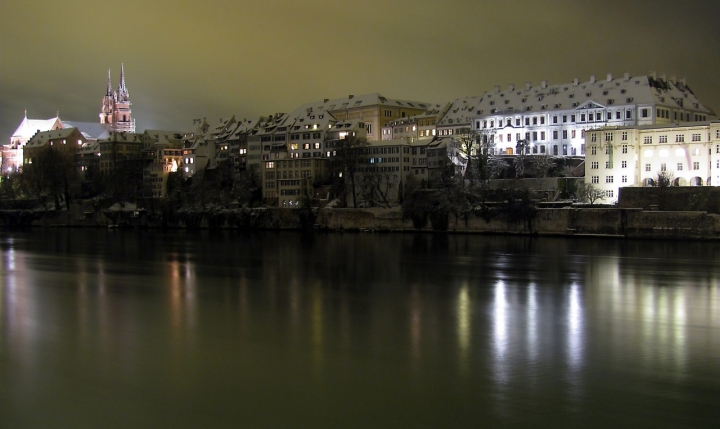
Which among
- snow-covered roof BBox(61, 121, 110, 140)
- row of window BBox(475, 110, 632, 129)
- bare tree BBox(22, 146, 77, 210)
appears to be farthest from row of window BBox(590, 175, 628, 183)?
snow-covered roof BBox(61, 121, 110, 140)

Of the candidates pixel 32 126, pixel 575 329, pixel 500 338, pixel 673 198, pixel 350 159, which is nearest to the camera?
pixel 500 338

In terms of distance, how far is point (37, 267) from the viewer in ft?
100

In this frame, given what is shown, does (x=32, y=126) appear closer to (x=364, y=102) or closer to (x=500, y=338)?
(x=364, y=102)

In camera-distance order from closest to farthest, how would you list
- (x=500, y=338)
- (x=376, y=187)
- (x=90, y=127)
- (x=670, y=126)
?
(x=500, y=338), (x=670, y=126), (x=376, y=187), (x=90, y=127)

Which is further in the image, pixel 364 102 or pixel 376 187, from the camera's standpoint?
pixel 364 102

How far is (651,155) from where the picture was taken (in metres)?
41.8

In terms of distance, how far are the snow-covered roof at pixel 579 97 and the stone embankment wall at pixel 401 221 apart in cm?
1307

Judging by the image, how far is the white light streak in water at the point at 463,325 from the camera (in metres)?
13.6

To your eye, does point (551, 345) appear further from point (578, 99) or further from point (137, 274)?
point (578, 99)

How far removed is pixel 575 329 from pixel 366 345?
520 cm

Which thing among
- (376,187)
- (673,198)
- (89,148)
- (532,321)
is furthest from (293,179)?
(532,321)

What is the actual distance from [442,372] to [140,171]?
65946 millimetres

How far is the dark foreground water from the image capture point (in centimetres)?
1089

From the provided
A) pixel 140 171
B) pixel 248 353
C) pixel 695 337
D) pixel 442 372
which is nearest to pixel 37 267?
pixel 248 353
